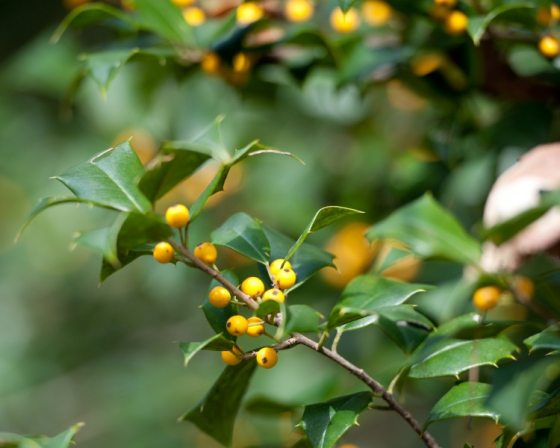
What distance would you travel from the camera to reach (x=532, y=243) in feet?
3.30

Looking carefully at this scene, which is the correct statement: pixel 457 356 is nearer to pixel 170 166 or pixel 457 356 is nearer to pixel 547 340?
pixel 547 340

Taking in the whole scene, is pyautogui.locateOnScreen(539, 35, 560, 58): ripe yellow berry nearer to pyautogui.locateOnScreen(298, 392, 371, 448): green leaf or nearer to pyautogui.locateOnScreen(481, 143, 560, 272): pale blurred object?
pyautogui.locateOnScreen(481, 143, 560, 272): pale blurred object

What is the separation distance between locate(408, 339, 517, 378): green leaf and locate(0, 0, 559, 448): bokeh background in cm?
11

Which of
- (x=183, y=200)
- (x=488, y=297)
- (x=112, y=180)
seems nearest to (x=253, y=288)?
(x=112, y=180)

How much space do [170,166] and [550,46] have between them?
1.58 feet

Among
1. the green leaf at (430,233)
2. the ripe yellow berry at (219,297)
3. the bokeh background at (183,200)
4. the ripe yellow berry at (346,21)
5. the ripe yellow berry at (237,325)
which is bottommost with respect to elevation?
the bokeh background at (183,200)

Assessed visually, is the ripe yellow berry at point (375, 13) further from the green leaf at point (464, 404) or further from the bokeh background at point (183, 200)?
the green leaf at point (464, 404)

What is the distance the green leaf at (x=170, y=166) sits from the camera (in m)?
0.70

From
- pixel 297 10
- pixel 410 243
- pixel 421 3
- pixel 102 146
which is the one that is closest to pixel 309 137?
pixel 102 146

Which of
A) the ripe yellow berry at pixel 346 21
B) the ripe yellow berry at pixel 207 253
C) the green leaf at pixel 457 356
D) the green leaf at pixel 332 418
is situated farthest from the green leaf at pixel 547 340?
the ripe yellow berry at pixel 346 21

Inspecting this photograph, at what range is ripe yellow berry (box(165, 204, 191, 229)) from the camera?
2.28 ft

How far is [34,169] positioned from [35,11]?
2.17ft

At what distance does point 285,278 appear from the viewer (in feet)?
2.35

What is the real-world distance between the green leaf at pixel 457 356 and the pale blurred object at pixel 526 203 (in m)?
0.23
